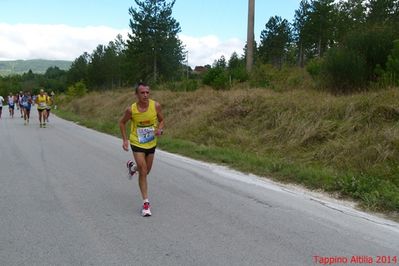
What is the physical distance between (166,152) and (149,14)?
43.1 metres

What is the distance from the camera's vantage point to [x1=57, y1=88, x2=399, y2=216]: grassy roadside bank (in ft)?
25.7

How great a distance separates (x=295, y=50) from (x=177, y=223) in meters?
73.5

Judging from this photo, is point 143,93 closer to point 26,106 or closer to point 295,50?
point 26,106

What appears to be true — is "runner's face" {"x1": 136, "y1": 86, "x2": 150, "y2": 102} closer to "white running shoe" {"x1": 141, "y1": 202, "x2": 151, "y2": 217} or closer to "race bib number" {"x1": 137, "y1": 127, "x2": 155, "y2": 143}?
"race bib number" {"x1": 137, "y1": 127, "x2": 155, "y2": 143}

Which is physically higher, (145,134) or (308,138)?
(145,134)

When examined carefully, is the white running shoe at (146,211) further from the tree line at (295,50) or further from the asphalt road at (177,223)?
the tree line at (295,50)

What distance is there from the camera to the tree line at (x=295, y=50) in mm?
14438

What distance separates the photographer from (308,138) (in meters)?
11.2

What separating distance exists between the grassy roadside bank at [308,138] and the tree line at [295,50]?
1529 mm

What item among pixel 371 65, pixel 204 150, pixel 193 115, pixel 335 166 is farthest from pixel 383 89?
pixel 193 115

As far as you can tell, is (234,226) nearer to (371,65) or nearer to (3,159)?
(3,159)

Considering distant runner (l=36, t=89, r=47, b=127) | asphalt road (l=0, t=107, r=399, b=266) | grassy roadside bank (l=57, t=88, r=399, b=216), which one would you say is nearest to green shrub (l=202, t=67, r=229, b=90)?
grassy roadside bank (l=57, t=88, r=399, b=216)

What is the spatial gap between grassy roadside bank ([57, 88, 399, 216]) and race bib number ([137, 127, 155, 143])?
3301 millimetres

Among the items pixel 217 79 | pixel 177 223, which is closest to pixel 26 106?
pixel 217 79
